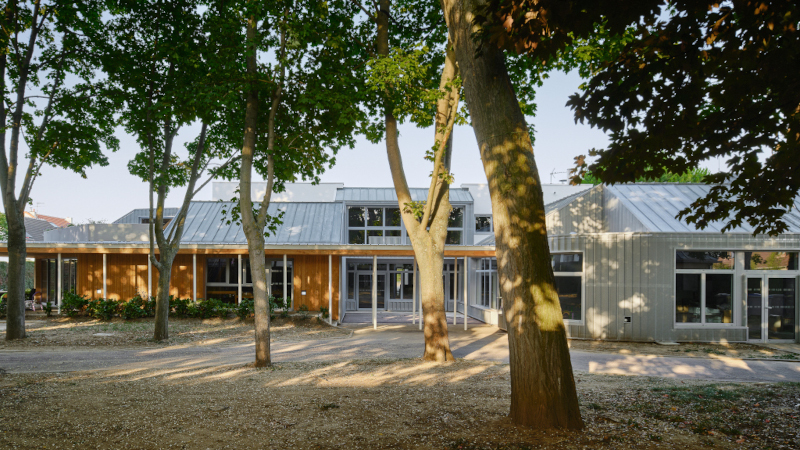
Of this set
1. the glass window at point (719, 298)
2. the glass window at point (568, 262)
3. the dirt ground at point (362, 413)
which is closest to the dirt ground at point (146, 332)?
the dirt ground at point (362, 413)

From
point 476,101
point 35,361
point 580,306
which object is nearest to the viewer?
point 476,101

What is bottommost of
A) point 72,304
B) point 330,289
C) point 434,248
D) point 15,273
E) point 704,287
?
point 72,304

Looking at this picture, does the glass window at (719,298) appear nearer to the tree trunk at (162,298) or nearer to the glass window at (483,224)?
the glass window at (483,224)

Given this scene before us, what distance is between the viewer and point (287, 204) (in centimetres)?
2170

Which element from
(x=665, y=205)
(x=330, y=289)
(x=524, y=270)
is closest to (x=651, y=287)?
(x=665, y=205)

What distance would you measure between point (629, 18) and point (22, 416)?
715 centimetres

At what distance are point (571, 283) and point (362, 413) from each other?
9870mm

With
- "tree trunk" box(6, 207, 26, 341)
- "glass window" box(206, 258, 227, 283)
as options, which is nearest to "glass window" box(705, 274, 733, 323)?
"glass window" box(206, 258, 227, 283)

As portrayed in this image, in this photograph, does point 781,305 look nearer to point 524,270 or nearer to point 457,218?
point 524,270

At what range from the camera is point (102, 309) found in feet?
52.7

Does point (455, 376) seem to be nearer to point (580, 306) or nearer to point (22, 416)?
Answer: point (22, 416)

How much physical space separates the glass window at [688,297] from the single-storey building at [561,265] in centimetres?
3

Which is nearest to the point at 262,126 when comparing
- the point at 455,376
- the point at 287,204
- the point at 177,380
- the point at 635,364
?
the point at 177,380

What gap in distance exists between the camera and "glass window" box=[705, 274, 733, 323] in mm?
12867
